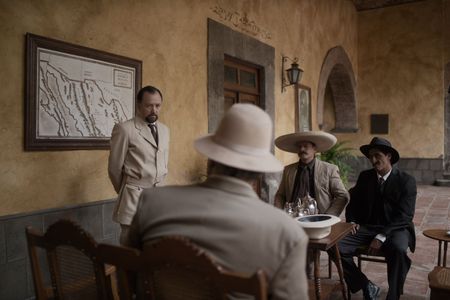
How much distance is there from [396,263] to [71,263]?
223 centimetres

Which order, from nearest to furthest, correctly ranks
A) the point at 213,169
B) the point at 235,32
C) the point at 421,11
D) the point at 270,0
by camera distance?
the point at 213,169, the point at 235,32, the point at 270,0, the point at 421,11

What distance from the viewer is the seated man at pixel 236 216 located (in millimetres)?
1153

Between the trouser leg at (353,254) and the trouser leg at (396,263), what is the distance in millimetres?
206

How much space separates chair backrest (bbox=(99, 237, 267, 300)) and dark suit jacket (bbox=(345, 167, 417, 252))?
89.3 inches

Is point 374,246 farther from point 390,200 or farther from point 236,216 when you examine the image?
point 236,216

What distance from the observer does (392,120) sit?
1100 cm

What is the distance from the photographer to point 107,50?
136 inches

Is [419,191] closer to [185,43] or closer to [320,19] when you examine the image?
[320,19]

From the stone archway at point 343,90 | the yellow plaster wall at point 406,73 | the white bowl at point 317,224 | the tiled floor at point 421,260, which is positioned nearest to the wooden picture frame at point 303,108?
the stone archway at point 343,90

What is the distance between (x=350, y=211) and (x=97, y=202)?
2044 millimetres

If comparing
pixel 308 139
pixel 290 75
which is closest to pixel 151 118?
pixel 308 139

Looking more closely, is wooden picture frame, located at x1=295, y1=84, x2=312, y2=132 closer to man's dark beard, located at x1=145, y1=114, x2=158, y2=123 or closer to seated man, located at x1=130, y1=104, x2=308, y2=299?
man's dark beard, located at x1=145, y1=114, x2=158, y2=123

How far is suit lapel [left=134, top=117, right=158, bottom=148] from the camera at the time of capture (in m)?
2.94

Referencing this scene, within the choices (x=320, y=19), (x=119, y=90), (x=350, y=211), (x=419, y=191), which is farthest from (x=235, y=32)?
(x=419, y=191)
